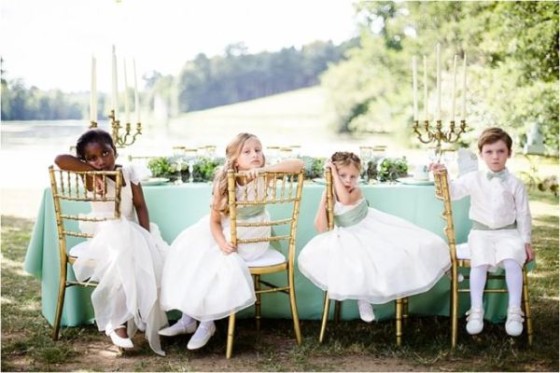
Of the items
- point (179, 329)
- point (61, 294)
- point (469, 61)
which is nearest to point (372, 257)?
point (179, 329)

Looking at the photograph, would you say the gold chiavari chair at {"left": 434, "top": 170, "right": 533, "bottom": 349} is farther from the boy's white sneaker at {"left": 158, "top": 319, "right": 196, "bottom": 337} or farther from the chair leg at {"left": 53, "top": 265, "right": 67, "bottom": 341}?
the chair leg at {"left": 53, "top": 265, "right": 67, "bottom": 341}

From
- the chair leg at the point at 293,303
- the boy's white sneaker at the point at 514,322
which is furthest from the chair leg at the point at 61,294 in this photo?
the boy's white sneaker at the point at 514,322

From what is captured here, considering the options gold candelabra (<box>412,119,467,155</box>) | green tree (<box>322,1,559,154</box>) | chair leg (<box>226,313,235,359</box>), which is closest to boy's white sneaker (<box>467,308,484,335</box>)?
gold candelabra (<box>412,119,467,155</box>)

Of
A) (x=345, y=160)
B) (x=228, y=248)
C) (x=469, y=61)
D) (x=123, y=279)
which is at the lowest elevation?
(x=123, y=279)

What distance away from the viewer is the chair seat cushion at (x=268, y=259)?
3.01 metres

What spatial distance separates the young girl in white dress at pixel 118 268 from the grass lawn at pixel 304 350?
0.51ft

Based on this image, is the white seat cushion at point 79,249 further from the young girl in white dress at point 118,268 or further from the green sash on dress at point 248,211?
the green sash on dress at point 248,211

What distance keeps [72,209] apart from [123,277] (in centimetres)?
60

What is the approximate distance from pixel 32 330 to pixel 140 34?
29.1ft

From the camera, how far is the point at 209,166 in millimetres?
3592

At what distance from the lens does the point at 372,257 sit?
10.0ft

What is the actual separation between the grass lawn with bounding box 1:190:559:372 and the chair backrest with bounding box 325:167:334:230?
0.55m

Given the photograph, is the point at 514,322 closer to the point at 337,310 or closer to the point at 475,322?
the point at 475,322

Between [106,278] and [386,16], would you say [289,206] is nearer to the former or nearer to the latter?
[106,278]
